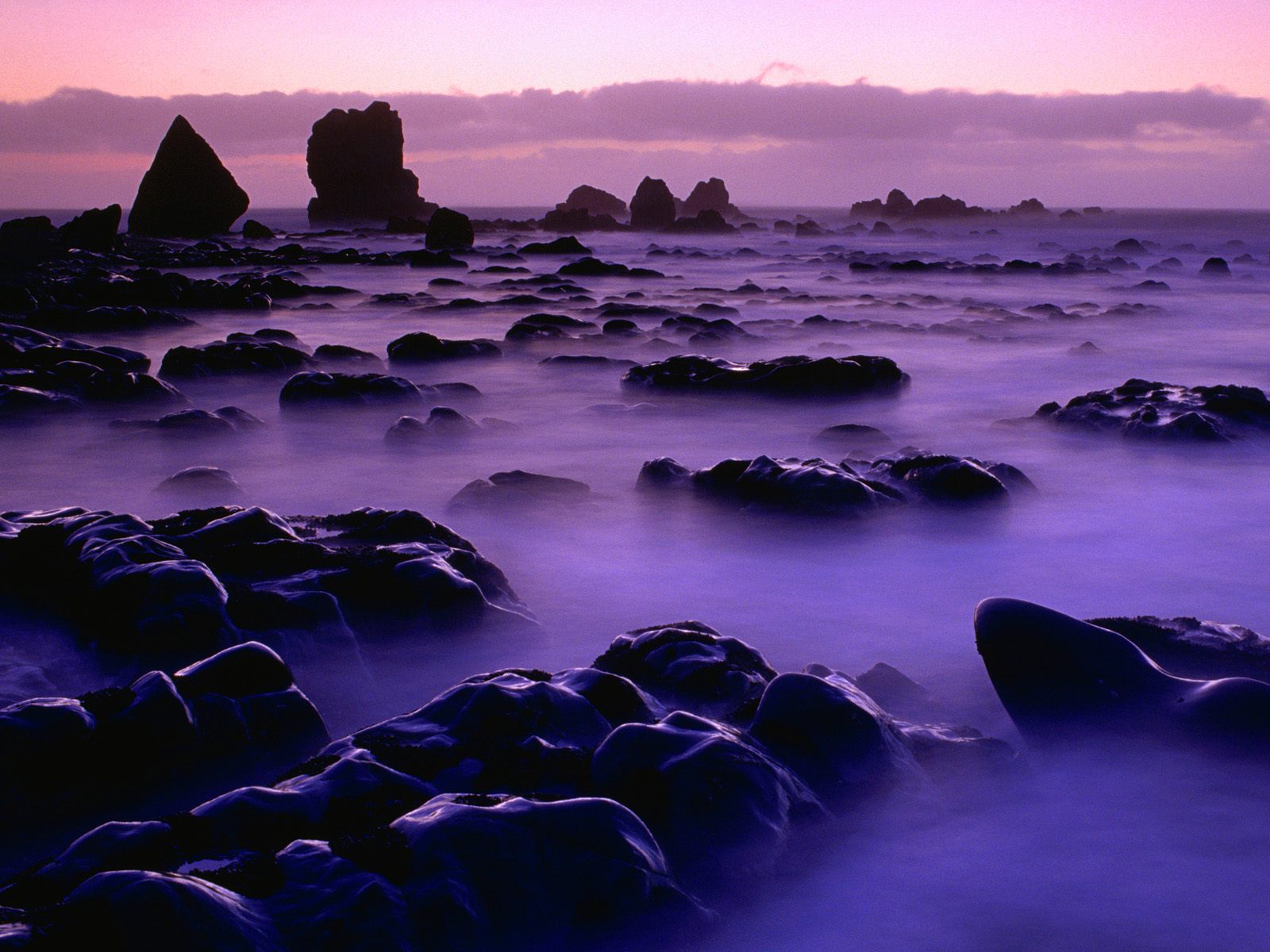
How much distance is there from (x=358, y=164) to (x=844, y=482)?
74741 mm

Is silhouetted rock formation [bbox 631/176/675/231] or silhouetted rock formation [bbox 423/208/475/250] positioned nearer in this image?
silhouetted rock formation [bbox 423/208/475/250]

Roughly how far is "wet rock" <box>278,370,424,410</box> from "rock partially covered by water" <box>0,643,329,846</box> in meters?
5.90

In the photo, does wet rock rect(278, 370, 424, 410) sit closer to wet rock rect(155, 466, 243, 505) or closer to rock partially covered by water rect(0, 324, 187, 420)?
rock partially covered by water rect(0, 324, 187, 420)

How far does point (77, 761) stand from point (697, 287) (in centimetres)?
2133

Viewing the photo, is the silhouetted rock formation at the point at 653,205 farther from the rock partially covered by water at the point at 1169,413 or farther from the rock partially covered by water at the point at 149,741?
the rock partially covered by water at the point at 149,741

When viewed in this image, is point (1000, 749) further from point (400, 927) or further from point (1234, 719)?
point (400, 927)

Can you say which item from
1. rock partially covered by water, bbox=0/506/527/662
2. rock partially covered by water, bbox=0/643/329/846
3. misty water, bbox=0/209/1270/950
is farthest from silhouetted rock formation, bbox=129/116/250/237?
rock partially covered by water, bbox=0/643/329/846

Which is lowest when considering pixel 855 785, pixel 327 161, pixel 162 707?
pixel 855 785

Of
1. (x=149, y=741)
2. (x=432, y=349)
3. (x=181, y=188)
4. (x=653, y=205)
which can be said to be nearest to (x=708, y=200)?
(x=653, y=205)

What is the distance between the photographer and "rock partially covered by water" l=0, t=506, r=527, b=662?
10.2 ft

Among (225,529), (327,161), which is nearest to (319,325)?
(225,529)

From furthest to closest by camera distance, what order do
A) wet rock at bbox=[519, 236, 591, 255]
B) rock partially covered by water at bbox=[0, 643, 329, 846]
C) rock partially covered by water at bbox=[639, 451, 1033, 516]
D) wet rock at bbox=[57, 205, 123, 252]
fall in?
1. wet rock at bbox=[519, 236, 591, 255]
2. wet rock at bbox=[57, 205, 123, 252]
3. rock partially covered by water at bbox=[639, 451, 1033, 516]
4. rock partially covered by water at bbox=[0, 643, 329, 846]

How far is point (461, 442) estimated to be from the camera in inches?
289

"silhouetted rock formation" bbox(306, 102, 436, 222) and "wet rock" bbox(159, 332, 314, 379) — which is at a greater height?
"silhouetted rock formation" bbox(306, 102, 436, 222)
